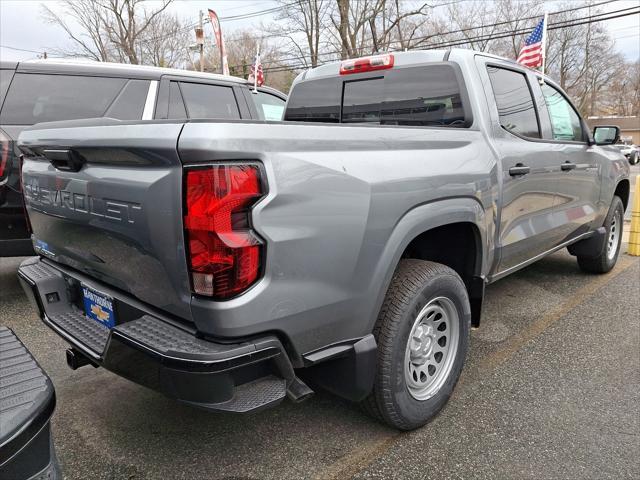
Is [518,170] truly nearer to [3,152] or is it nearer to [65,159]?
[65,159]

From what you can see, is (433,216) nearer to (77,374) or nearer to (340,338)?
(340,338)

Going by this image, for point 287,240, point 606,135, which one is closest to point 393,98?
point 287,240

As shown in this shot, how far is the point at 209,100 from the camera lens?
5.35 meters

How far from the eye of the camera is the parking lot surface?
2.20 metres

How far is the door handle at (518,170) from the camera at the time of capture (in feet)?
9.82

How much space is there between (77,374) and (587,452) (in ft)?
9.86

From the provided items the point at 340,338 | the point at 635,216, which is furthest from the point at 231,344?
the point at 635,216

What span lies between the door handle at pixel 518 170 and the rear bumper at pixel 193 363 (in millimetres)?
2002

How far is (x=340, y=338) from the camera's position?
2.01m

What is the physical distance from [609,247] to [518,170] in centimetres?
301

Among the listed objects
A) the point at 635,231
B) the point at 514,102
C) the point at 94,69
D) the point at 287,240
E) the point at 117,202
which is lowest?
the point at 635,231

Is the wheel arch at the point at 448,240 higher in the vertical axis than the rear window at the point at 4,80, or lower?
lower

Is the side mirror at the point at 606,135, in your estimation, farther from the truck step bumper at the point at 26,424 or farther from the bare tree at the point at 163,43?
the bare tree at the point at 163,43

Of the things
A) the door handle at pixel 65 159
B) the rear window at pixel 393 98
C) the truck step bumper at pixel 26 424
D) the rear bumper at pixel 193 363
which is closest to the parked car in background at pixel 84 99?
the rear window at pixel 393 98
